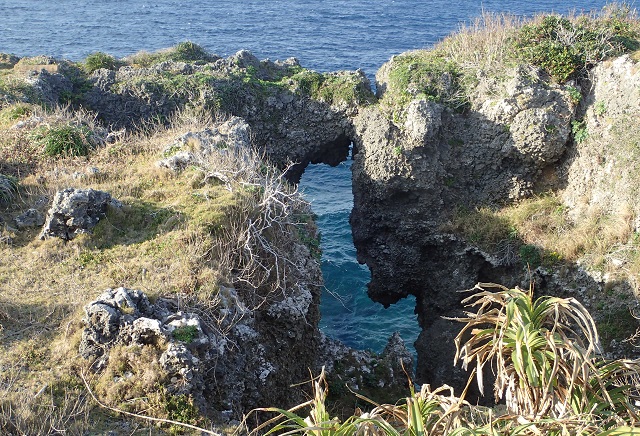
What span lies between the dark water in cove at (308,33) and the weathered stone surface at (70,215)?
9.64m

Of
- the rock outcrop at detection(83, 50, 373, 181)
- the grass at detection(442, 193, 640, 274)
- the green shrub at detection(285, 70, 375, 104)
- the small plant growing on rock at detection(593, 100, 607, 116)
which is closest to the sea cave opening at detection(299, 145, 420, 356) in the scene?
the rock outcrop at detection(83, 50, 373, 181)

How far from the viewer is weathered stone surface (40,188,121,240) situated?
434 inches

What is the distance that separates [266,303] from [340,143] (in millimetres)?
9312

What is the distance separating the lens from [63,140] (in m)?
14.4

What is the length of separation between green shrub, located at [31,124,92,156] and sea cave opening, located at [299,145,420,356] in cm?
614

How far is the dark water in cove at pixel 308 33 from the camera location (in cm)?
2119

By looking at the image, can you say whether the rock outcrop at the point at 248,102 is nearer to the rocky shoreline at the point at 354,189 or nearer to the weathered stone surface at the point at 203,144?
the rocky shoreline at the point at 354,189

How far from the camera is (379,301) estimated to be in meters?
18.4

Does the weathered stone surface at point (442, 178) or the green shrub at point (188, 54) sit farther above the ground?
the green shrub at point (188, 54)

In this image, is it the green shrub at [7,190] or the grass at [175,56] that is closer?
the green shrub at [7,190]

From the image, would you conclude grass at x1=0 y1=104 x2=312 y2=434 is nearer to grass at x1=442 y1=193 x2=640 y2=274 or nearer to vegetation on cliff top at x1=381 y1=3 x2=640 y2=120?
grass at x1=442 y1=193 x2=640 y2=274

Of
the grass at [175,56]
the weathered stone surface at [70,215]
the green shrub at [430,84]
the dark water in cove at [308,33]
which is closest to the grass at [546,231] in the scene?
the green shrub at [430,84]

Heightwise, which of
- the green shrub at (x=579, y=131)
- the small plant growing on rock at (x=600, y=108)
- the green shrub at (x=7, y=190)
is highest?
the small plant growing on rock at (x=600, y=108)

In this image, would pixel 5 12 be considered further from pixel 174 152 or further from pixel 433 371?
pixel 433 371
